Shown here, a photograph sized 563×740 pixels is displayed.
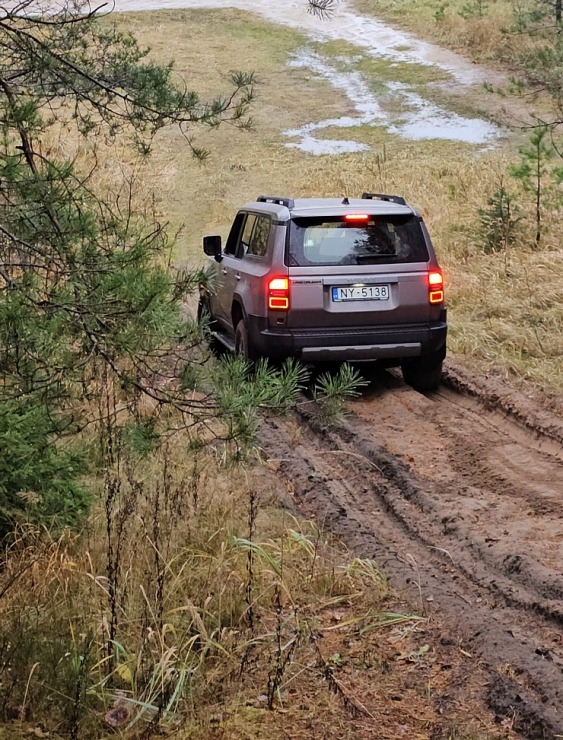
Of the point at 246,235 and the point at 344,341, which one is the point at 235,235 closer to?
the point at 246,235

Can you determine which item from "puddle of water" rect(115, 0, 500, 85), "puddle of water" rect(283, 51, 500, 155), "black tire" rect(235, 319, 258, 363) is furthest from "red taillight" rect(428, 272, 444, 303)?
"puddle of water" rect(115, 0, 500, 85)

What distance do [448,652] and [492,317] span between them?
822 cm

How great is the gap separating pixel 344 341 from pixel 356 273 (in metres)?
0.64

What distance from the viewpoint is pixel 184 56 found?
36812 millimetres

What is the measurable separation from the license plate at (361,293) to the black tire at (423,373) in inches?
35.6

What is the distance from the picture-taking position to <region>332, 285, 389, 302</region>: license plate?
9.26m

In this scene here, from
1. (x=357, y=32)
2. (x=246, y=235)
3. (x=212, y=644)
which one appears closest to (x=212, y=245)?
(x=246, y=235)

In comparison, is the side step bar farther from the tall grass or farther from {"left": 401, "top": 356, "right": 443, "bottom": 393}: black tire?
the tall grass

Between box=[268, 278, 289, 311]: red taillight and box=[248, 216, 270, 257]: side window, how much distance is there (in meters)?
0.54

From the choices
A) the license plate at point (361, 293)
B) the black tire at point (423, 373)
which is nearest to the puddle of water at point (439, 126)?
the black tire at point (423, 373)

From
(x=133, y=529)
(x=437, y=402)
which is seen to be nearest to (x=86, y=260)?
(x=133, y=529)

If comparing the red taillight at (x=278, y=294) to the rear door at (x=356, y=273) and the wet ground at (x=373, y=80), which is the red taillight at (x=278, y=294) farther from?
the wet ground at (x=373, y=80)

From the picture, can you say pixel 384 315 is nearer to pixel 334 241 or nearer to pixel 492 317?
pixel 334 241

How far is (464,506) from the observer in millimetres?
6766
